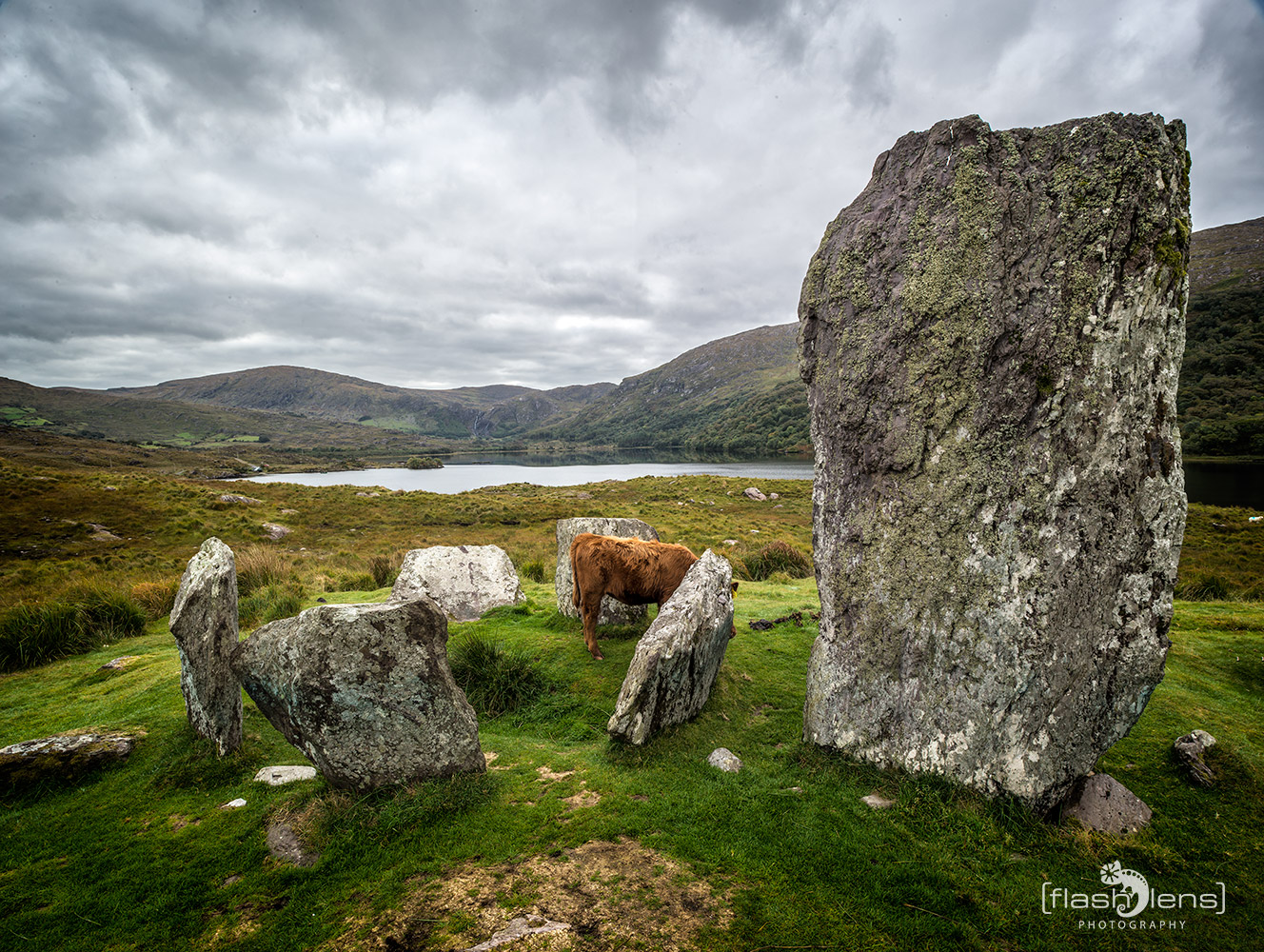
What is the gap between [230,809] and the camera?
4488 millimetres

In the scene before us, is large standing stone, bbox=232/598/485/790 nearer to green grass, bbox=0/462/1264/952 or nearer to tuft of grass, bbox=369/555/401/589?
green grass, bbox=0/462/1264/952

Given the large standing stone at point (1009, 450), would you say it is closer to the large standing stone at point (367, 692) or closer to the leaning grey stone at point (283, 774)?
the large standing stone at point (367, 692)

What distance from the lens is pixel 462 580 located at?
11523 millimetres

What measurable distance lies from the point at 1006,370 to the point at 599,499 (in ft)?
137

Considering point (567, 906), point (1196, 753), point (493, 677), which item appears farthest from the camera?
point (493, 677)

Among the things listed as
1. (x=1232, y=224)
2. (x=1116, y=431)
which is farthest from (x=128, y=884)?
(x=1232, y=224)

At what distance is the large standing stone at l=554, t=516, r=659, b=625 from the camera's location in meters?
9.69

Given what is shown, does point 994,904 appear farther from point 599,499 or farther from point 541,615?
point 599,499

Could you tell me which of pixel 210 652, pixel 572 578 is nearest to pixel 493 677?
pixel 572 578

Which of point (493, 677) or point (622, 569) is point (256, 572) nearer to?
point (493, 677)

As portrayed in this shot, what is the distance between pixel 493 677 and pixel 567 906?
13.9ft

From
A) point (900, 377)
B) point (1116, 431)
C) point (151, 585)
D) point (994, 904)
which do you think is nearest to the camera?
point (994, 904)

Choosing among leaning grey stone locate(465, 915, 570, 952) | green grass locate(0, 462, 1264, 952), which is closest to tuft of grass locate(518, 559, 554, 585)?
green grass locate(0, 462, 1264, 952)

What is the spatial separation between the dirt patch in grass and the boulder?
24.8 feet
